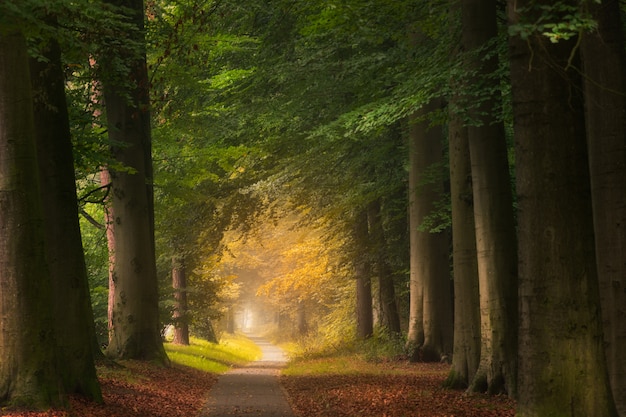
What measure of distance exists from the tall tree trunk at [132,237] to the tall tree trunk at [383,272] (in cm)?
1013

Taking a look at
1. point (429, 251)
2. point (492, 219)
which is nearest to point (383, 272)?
point (429, 251)

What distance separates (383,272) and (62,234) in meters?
17.5

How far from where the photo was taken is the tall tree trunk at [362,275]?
28.0 m

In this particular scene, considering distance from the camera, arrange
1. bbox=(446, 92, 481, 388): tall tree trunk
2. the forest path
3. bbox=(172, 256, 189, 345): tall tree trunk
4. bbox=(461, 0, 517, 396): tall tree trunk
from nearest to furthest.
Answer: bbox=(461, 0, 517, 396): tall tree trunk < the forest path < bbox=(446, 92, 481, 388): tall tree trunk < bbox=(172, 256, 189, 345): tall tree trunk

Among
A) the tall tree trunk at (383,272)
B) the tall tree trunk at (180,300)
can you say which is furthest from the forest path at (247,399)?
the tall tree trunk at (383,272)

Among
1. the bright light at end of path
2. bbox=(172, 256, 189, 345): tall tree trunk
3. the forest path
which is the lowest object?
the bright light at end of path

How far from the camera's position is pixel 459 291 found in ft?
49.2

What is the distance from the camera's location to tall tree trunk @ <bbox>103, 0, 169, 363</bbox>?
60.1 ft

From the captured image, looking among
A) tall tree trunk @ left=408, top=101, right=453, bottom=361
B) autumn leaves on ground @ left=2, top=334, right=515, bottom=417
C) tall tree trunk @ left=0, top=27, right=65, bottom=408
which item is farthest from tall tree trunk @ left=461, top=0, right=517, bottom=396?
tall tree trunk @ left=408, top=101, right=453, bottom=361

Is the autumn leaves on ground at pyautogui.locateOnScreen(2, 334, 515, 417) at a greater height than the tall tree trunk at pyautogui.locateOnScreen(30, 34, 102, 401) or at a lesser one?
lesser

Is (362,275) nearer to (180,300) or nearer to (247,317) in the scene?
(180,300)

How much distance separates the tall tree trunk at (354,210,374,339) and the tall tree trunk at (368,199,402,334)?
387 millimetres

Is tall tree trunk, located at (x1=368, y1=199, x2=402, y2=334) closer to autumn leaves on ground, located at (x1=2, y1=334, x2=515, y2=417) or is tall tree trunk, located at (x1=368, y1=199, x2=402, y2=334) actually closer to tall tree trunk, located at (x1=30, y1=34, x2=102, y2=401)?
autumn leaves on ground, located at (x1=2, y1=334, x2=515, y2=417)

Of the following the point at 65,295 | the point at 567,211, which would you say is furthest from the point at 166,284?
the point at 567,211
